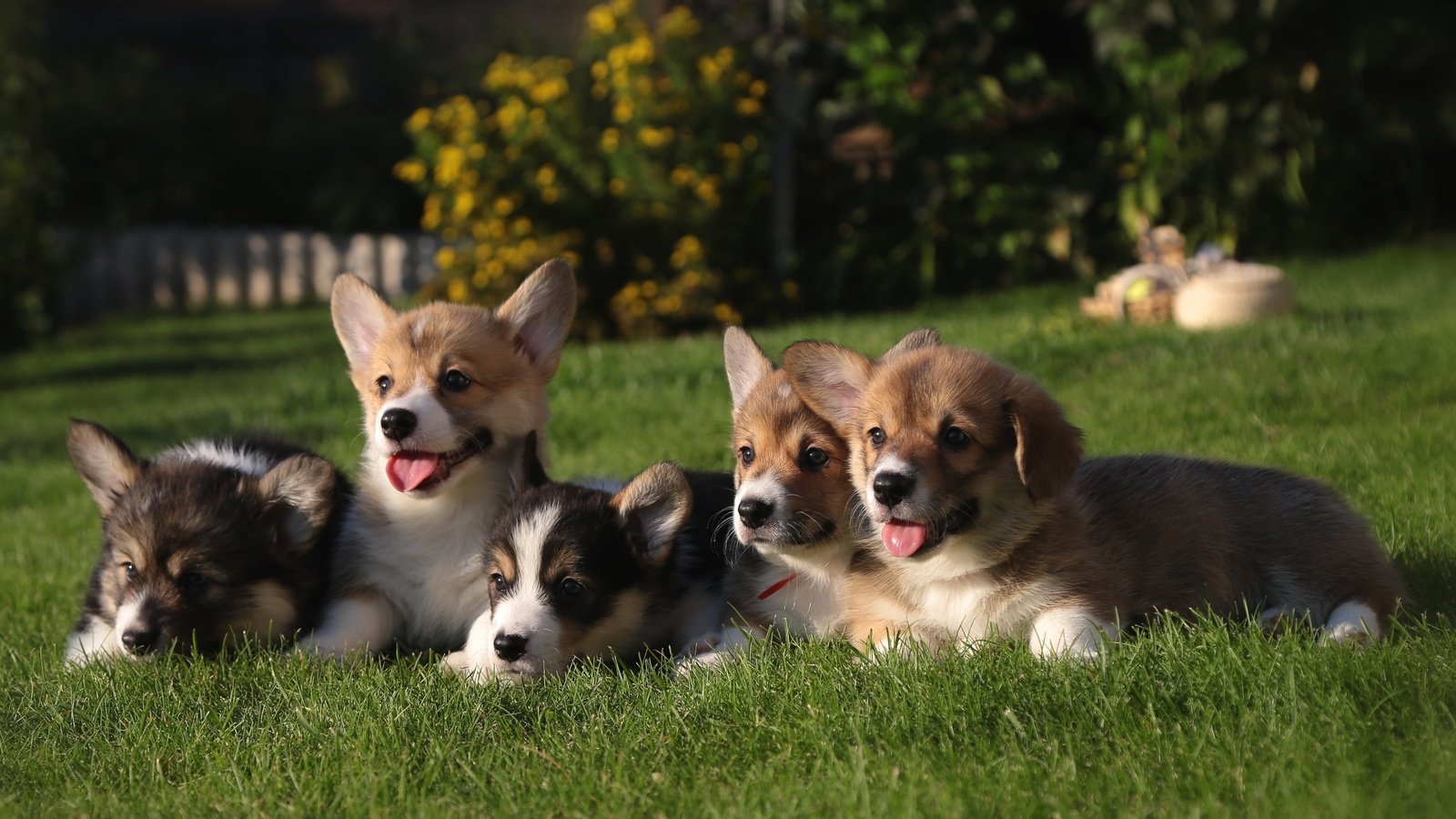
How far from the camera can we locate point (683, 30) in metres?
11.2

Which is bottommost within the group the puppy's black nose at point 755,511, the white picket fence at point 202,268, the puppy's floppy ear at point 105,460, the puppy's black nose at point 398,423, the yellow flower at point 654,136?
the white picket fence at point 202,268

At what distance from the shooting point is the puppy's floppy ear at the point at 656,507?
4352 millimetres

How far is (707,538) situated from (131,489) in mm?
1833

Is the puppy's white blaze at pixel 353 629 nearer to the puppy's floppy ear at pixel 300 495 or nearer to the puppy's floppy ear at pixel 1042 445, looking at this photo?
the puppy's floppy ear at pixel 300 495

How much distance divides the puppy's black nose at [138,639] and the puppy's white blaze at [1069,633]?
2547mm

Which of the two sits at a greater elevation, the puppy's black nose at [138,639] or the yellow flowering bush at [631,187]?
the yellow flowering bush at [631,187]

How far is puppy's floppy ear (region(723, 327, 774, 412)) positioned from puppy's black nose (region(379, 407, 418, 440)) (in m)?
0.98

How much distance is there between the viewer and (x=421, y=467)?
14.8ft

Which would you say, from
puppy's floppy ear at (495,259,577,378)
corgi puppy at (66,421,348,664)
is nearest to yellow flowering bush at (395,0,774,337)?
puppy's floppy ear at (495,259,577,378)

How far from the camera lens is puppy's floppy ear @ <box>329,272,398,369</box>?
496cm

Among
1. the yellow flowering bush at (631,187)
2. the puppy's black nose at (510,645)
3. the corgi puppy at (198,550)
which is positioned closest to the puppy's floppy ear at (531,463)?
the puppy's black nose at (510,645)

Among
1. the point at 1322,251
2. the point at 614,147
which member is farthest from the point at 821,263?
the point at 1322,251

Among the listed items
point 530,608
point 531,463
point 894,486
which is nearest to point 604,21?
point 531,463

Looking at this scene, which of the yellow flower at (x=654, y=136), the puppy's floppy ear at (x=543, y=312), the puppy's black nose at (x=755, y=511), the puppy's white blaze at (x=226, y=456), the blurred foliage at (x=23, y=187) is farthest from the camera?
the blurred foliage at (x=23, y=187)
